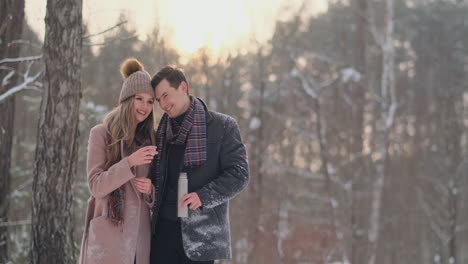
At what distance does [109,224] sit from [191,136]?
2.29 ft

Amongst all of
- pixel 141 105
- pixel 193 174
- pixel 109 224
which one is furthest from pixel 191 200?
pixel 141 105

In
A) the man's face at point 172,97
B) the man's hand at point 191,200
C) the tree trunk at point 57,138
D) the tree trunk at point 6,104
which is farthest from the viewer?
the tree trunk at point 6,104

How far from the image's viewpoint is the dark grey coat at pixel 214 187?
3.36 meters

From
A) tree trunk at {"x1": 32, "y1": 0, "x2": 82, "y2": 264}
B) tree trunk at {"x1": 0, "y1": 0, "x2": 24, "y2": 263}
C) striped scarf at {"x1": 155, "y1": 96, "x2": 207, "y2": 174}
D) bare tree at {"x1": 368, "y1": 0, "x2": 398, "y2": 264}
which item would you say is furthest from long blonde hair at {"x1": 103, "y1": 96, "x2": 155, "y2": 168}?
bare tree at {"x1": 368, "y1": 0, "x2": 398, "y2": 264}

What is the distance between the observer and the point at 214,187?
11.0ft

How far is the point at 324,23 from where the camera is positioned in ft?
76.7

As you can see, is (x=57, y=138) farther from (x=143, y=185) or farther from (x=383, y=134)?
(x=383, y=134)

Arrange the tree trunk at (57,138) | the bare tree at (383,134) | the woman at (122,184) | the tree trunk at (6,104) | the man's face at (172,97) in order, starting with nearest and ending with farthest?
the woman at (122,184) → the man's face at (172,97) → the tree trunk at (57,138) → the tree trunk at (6,104) → the bare tree at (383,134)

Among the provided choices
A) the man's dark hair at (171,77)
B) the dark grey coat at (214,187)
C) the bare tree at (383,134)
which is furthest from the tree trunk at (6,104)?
the bare tree at (383,134)

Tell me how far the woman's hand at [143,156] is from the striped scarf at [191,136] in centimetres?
18

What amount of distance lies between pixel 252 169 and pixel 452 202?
5544 mm

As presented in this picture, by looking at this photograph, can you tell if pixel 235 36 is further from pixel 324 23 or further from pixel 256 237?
pixel 324 23

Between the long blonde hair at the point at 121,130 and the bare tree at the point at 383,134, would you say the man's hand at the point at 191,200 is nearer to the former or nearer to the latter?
the long blonde hair at the point at 121,130

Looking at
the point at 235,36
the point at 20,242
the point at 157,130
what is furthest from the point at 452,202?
the point at 157,130
